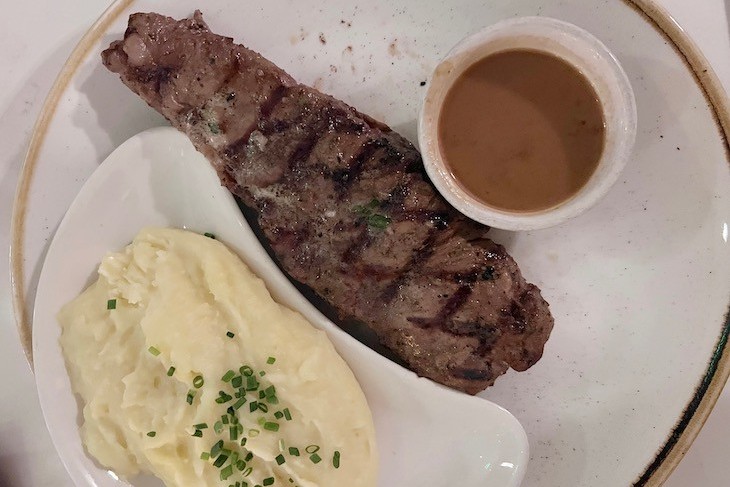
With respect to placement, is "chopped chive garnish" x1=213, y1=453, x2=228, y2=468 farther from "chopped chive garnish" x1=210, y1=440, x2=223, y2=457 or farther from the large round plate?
the large round plate

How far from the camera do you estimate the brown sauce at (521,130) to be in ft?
9.46

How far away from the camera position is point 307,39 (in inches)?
132

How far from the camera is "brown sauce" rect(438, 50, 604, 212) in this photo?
2883 mm

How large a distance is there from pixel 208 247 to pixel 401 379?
4.12 feet

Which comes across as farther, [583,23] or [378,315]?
[583,23]

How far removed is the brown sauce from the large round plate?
444mm

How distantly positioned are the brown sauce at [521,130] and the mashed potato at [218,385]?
4.03ft

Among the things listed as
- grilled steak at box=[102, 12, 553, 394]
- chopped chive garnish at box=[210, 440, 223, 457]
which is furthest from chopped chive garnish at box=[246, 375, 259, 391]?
grilled steak at box=[102, 12, 553, 394]

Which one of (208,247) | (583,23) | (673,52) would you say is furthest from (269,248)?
(673,52)

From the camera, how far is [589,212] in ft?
10.7

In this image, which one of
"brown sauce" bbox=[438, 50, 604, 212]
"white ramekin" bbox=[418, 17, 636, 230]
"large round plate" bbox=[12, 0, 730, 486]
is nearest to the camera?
"white ramekin" bbox=[418, 17, 636, 230]

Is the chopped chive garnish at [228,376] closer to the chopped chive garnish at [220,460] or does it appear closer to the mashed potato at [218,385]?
the mashed potato at [218,385]

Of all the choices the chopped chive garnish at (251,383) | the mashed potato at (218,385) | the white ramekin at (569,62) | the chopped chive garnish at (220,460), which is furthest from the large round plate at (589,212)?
the chopped chive garnish at (220,460)

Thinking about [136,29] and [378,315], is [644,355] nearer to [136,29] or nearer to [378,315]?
[378,315]
